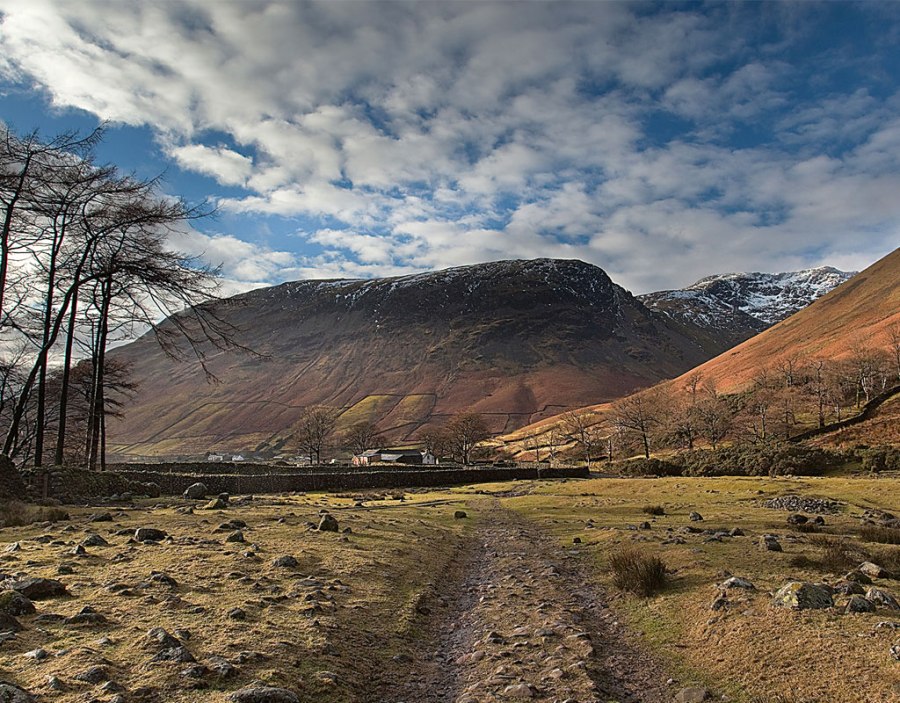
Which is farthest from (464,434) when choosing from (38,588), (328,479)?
(38,588)

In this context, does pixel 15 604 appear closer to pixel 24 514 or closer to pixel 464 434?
pixel 24 514

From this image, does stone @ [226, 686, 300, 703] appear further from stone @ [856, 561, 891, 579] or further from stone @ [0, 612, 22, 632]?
stone @ [856, 561, 891, 579]

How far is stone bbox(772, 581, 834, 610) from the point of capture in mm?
9078

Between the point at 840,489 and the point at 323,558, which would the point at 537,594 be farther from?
the point at 840,489

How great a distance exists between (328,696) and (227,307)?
20606 millimetres

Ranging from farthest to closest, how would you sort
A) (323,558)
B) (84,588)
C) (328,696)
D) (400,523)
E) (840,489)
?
(840,489) → (400,523) → (323,558) → (84,588) → (328,696)

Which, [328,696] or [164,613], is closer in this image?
[328,696]

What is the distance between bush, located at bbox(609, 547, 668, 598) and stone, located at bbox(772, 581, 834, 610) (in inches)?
100.0

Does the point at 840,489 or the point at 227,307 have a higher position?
the point at 227,307

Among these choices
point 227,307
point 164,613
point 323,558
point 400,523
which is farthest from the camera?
point 227,307

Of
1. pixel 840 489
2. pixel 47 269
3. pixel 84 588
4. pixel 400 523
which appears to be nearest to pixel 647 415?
pixel 840 489

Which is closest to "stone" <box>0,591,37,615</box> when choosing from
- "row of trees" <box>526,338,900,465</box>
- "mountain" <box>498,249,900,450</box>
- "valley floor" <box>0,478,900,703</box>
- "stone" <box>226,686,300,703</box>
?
"valley floor" <box>0,478,900,703</box>

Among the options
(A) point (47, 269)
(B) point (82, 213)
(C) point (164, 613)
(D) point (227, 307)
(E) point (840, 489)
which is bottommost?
(E) point (840, 489)

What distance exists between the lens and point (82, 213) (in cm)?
2511
